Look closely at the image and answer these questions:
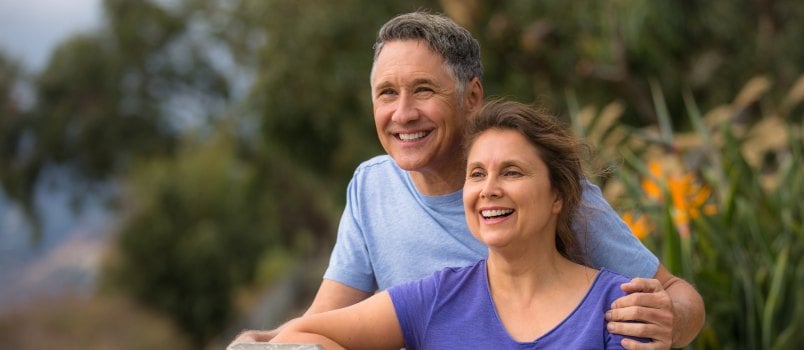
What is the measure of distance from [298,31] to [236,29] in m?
14.6

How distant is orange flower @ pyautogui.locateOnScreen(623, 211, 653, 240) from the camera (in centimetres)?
443

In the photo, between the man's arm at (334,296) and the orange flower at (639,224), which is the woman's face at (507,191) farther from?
the orange flower at (639,224)

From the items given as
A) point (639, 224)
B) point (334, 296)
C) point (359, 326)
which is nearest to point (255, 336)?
point (359, 326)

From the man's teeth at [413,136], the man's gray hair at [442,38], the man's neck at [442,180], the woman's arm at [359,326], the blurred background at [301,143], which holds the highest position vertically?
the blurred background at [301,143]

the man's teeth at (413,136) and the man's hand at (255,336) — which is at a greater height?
the man's teeth at (413,136)

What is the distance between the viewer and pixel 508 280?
2432 mm

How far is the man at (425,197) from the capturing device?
105 inches

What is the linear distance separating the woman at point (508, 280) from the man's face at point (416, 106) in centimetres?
31

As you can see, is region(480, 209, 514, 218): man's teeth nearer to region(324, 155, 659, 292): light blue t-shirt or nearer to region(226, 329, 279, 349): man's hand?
region(324, 155, 659, 292): light blue t-shirt

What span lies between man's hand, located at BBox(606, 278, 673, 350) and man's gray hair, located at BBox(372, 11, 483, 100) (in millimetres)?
739

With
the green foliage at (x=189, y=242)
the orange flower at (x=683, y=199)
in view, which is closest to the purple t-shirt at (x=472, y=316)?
the orange flower at (x=683, y=199)

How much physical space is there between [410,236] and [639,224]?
195cm

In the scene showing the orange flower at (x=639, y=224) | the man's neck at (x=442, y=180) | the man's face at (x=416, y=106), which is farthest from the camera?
the orange flower at (x=639, y=224)

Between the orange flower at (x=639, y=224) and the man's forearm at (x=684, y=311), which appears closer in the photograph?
the man's forearm at (x=684, y=311)
